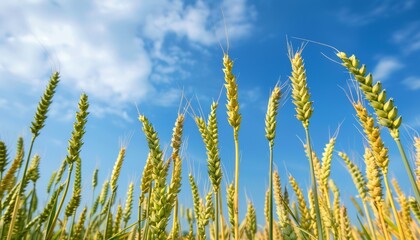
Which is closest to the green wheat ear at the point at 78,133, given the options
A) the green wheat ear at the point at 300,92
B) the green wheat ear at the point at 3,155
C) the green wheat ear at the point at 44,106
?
the green wheat ear at the point at 44,106

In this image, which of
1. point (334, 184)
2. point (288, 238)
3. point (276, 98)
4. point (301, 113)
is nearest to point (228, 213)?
point (288, 238)

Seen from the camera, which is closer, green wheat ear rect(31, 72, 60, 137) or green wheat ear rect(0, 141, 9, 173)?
green wheat ear rect(31, 72, 60, 137)

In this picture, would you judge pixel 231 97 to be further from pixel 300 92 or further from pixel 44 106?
pixel 44 106

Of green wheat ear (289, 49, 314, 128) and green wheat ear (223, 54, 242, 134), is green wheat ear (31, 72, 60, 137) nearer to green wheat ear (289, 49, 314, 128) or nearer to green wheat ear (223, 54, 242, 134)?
green wheat ear (223, 54, 242, 134)

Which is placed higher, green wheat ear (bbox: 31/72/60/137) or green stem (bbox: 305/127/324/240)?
green wheat ear (bbox: 31/72/60/137)

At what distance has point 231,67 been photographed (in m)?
2.84

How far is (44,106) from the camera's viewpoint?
3117 millimetres

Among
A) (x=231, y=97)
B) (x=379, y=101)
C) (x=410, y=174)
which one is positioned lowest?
(x=410, y=174)

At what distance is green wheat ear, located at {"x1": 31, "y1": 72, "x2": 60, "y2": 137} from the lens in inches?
115

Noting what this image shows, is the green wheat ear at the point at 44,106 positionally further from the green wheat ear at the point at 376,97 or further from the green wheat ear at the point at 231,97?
the green wheat ear at the point at 376,97

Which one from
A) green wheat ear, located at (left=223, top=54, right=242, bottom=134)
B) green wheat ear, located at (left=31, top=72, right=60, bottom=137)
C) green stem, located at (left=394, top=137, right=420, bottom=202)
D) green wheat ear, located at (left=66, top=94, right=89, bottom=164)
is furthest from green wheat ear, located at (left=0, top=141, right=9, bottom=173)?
green stem, located at (left=394, top=137, right=420, bottom=202)

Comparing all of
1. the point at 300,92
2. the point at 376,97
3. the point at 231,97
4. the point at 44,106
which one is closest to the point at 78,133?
the point at 44,106

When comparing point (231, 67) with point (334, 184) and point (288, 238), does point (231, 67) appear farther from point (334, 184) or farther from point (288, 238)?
point (334, 184)

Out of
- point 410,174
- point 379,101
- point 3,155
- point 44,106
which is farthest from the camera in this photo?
point 3,155
